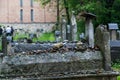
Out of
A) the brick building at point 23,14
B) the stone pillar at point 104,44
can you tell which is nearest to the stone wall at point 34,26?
the brick building at point 23,14

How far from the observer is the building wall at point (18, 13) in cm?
7762

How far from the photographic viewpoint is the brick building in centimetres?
7762

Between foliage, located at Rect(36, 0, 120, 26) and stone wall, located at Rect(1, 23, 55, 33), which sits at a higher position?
foliage, located at Rect(36, 0, 120, 26)

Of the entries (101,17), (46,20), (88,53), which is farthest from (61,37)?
(46,20)

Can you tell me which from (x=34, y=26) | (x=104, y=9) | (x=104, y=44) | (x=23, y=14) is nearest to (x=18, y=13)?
(x=23, y=14)

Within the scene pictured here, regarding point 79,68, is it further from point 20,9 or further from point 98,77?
point 20,9

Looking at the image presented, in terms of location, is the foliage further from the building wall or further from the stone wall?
the building wall

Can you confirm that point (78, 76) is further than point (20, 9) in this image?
No

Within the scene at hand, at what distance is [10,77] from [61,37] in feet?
78.3

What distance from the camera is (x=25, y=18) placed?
7850 cm

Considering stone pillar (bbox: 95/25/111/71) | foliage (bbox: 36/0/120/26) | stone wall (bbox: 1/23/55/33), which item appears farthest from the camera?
stone wall (bbox: 1/23/55/33)

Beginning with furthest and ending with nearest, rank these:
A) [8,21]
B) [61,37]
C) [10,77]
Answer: [8,21] → [61,37] → [10,77]

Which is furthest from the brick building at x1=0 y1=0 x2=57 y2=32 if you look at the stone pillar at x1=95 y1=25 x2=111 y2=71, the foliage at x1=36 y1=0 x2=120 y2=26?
the stone pillar at x1=95 y1=25 x2=111 y2=71

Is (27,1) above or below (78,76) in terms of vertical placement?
above
